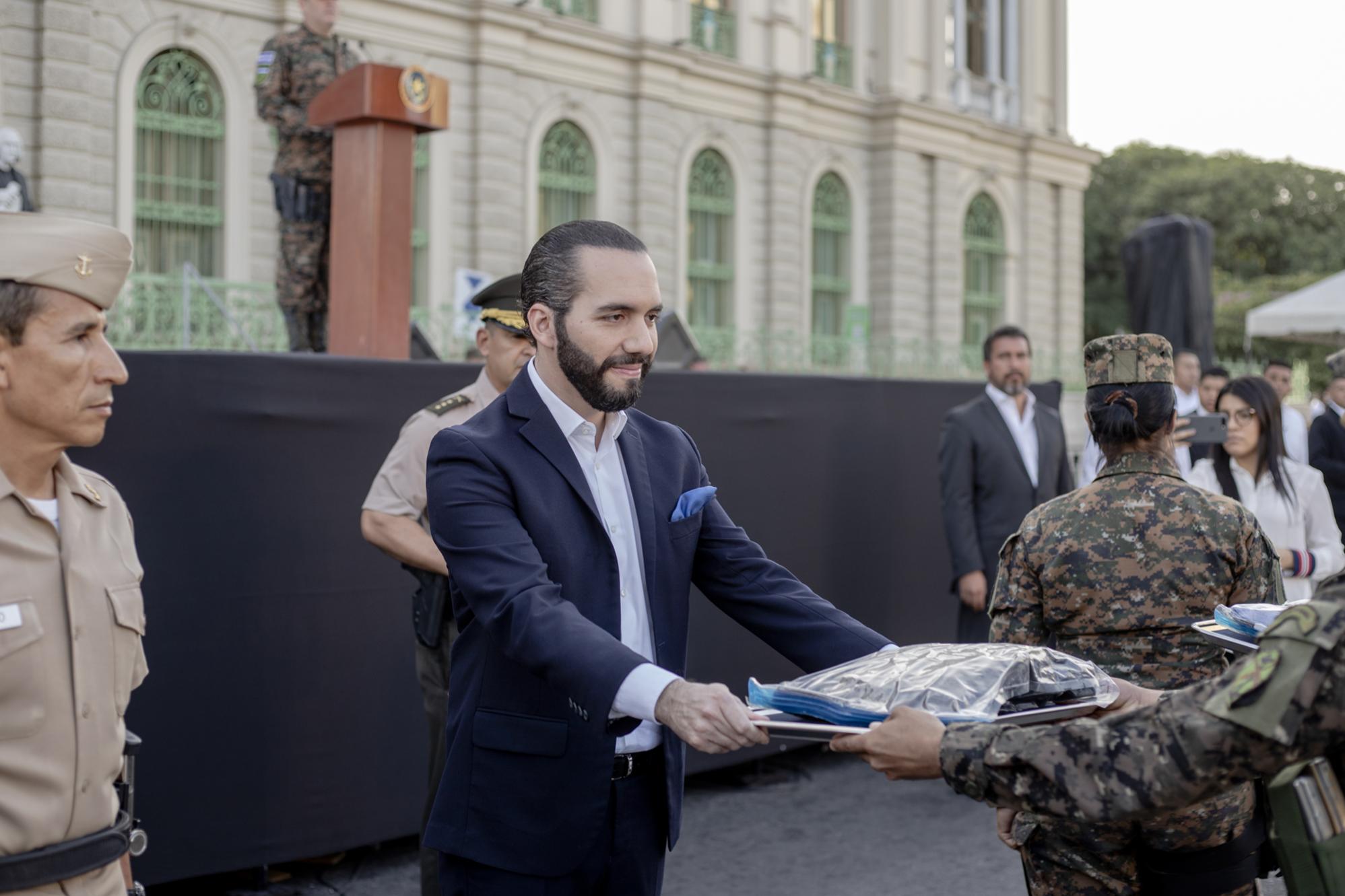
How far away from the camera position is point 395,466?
4.09 metres

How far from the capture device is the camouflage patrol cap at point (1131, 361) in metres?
3.25

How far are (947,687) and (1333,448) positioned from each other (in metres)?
6.26

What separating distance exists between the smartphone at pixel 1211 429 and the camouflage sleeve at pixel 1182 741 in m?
3.84

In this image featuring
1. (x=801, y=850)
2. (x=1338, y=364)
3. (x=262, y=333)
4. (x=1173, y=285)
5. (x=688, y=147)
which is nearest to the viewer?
(x=801, y=850)

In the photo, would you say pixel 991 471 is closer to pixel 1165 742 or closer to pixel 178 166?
pixel 1165 742

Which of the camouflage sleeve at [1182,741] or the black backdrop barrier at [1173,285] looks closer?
the camouflage sleeve at [1182,741]

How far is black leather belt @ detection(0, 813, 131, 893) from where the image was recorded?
192 centimetres

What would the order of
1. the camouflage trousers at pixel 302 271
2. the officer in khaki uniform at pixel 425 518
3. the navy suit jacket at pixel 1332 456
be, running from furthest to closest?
the navy suit jacket at pixel 1332 456, the camouflage trousers at pixel 302 271, the officer in khaki uniform at pixel 425 518

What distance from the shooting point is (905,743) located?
1925 mm

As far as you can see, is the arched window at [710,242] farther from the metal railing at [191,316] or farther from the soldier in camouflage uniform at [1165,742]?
the soldier in camouflage uniform at [1165,742]

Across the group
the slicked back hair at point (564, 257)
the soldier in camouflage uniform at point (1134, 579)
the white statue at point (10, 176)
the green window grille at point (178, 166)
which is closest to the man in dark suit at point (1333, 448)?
the soldier in camouflage uniform at point (1134, 579)

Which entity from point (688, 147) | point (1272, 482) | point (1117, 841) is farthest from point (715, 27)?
point (1117, 841)

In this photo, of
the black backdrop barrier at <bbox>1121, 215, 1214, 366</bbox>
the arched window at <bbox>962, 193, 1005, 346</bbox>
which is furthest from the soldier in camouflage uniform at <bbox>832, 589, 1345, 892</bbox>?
the arched window at <bbox>962, 193, 1005, 346</bbox>

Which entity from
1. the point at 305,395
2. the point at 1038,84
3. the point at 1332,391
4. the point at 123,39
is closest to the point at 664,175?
the point at 123,39
